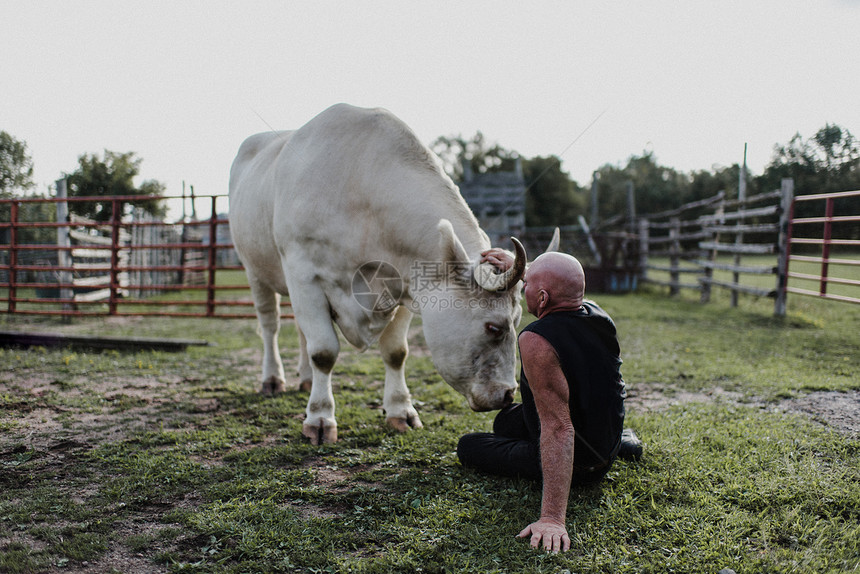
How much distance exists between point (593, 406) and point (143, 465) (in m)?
2.50

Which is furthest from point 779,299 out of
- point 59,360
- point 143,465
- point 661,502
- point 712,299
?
point 59,360

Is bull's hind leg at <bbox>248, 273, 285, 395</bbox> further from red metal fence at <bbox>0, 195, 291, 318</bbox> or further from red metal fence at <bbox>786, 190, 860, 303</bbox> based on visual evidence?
red metal fence at <bbox>786, 190, 860, 303</bbox>

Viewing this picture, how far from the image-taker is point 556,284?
238cm

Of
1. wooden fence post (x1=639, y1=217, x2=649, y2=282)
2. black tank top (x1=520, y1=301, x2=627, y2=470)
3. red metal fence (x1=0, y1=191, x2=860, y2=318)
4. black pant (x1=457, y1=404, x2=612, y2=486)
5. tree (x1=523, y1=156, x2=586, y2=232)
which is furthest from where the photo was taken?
tree (x1=523, y1=156, x2=586, y2=232)

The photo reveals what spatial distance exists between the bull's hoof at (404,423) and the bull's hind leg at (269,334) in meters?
1.52

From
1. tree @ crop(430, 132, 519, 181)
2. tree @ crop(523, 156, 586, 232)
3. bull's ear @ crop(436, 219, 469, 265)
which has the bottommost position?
bull's ear @ crop(436, 219, 469, 265)

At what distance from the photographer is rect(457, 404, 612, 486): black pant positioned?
2.65 metres

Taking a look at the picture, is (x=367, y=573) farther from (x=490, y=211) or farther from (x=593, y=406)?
(x=490, y=211)

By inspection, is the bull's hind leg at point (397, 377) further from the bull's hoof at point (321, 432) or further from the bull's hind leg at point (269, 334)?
the bull's hind leg at point (269, 334)

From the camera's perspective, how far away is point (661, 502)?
248cm

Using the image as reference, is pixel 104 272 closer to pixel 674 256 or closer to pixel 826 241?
pixel 674 256

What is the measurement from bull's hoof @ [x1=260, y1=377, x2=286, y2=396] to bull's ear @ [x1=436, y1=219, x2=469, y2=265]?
8.26 feet

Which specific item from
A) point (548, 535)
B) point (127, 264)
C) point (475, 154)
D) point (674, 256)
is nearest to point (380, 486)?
point (548, 535)

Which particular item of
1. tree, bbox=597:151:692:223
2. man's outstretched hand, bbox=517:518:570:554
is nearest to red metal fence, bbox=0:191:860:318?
man's outstretched hand, bbox=517:518:570:554
